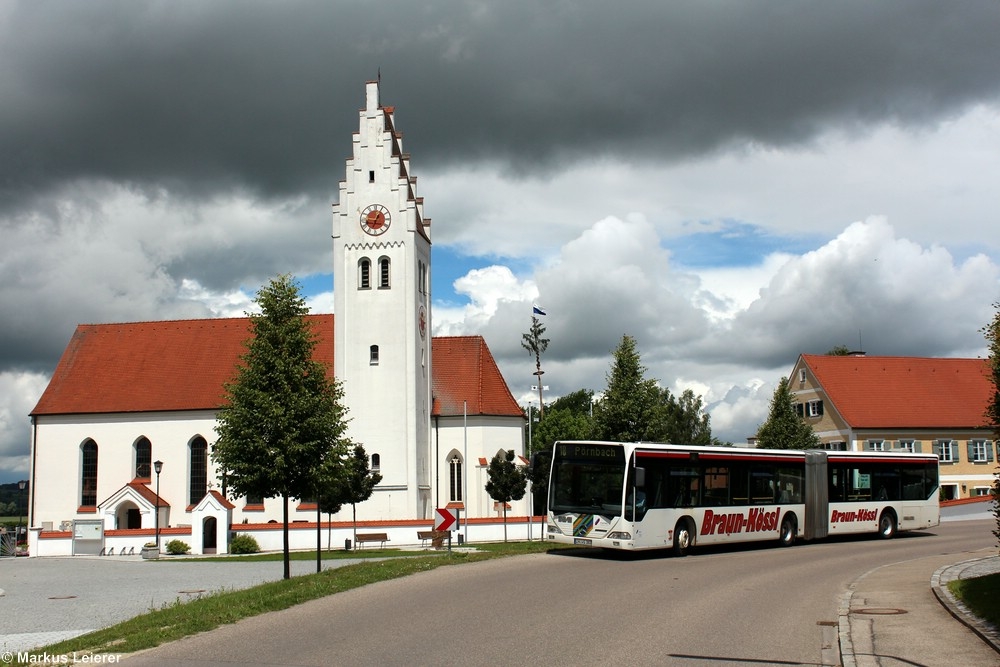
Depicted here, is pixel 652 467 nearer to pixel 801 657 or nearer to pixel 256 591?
pixel 256 591

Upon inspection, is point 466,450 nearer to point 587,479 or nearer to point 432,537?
point 432,537

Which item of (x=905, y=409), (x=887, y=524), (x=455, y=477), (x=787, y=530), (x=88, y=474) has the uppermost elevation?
(x=905, y=409)

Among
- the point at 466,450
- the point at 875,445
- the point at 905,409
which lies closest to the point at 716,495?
the point at 466,450

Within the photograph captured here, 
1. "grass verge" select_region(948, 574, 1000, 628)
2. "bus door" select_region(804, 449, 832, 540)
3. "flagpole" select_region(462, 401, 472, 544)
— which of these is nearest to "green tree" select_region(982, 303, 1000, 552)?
"grass verge" select_region(948, 574, 1000, 628)

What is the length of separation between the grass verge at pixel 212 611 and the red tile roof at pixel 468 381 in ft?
99.4

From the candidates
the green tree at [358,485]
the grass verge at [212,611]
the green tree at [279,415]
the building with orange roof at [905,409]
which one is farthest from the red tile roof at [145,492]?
the building with orange roof at [905,409]

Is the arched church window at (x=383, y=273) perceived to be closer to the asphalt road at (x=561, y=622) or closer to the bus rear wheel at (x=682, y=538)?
the bus rear wheel at (x=682, y=538)

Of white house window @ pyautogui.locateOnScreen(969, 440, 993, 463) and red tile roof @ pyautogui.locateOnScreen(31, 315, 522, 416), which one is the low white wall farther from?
white house window @ pyautogui.locateOnScreen(969, 440, 993, 463)

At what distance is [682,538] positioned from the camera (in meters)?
26.2

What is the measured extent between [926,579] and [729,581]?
3.96 m

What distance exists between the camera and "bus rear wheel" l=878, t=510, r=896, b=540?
33.9 m

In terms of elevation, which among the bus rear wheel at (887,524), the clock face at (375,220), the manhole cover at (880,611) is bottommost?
the bus rear wheel at (887,524)

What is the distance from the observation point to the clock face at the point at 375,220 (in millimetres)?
50188

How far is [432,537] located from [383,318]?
44.1 ft
